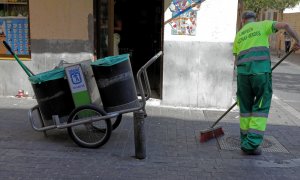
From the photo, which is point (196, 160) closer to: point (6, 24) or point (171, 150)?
point (171, 150)

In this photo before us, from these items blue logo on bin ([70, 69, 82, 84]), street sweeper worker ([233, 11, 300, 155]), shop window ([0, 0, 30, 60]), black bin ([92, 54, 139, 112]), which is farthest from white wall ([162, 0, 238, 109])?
shop window ([0, 0, 30, 60])

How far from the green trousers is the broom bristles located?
65 cm

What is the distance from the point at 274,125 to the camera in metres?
6.70

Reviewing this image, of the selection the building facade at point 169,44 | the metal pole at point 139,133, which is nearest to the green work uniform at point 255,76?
the metal pole at point 139,133

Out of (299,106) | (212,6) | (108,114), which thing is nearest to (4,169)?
(108,114)

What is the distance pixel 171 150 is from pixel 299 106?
4418 millimetres

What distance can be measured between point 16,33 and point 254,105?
5.42 metres

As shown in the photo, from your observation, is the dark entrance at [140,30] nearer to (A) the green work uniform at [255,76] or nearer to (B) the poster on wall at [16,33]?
(B) the poster on wall at [16,33]

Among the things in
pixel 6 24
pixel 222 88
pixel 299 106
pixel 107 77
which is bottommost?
pixel 299 106

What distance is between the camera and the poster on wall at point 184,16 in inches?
290

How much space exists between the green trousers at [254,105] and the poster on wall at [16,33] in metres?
4.97

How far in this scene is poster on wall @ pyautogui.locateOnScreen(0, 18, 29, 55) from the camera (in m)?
8.12

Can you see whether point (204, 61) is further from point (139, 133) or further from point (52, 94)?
point (52, 94)

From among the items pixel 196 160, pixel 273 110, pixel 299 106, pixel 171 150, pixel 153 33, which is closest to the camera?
pixel 196 160
